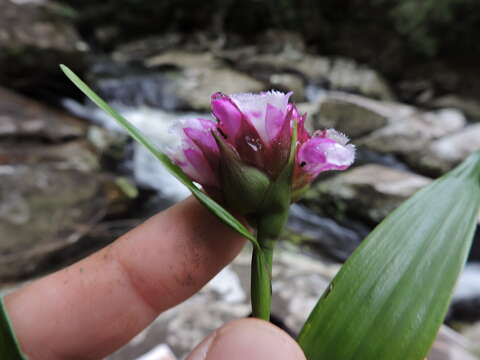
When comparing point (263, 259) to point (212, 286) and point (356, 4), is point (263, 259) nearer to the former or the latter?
point (212, 286)

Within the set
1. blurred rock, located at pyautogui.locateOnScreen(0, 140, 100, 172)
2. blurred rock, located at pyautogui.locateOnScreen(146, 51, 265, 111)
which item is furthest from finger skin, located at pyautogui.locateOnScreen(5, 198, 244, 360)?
blurred rock, located at pyautogui.locateOnScreen(146, 51, 265, 111)

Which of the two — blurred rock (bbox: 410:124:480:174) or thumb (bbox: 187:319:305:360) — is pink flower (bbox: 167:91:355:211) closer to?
thumb (bbox: 187:319:305:360)

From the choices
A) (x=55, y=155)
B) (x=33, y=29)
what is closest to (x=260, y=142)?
(x=55, y=155)

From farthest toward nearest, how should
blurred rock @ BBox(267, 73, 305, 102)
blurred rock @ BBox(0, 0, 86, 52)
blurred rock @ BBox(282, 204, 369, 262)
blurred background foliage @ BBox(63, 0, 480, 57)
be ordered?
1. blurred background foliage @ BBox(63, 0, 480, 57)
2. blurred rock @ BBox(267, 73, 305, 102)
3. blurred rock @ BBox(0, 0, 86, 52)
4. blurred rock @ BBox(282, 204, 369, 262)

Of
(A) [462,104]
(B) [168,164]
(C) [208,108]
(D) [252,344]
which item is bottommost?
(C) [208,108]

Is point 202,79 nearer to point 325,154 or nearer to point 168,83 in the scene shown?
point 168,83

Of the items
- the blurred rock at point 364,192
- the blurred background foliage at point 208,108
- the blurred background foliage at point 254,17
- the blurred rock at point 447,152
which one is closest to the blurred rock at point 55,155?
the blurred background foliage at point 208,108

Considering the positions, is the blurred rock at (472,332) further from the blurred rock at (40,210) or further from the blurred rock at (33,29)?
the blurred rock at (33,29)
